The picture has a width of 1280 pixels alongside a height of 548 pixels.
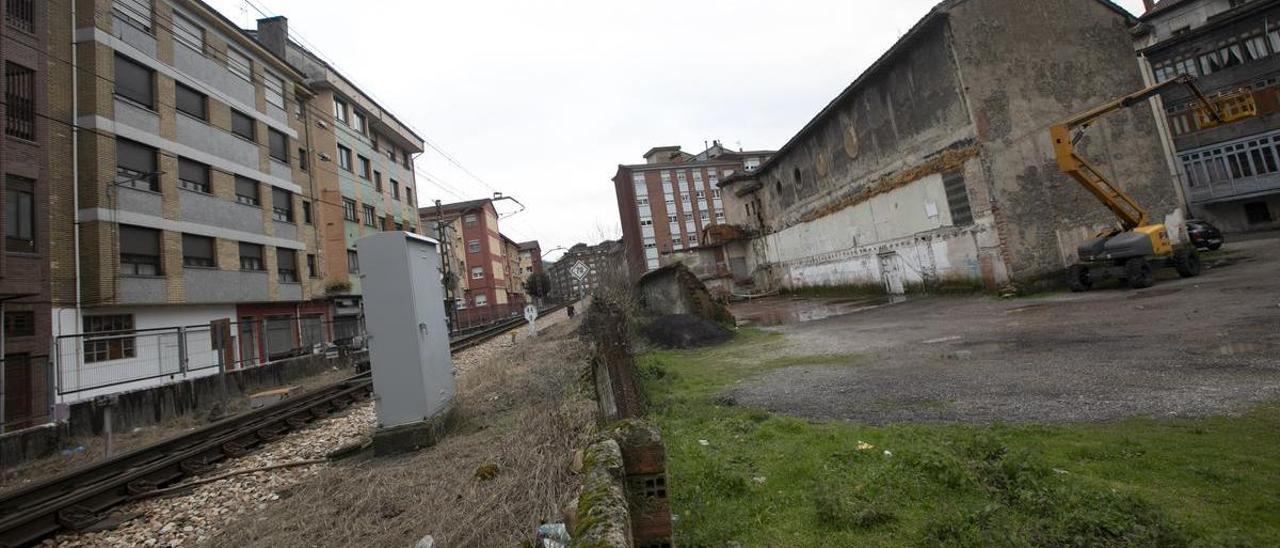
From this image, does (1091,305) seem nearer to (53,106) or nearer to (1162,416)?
(1162,416)

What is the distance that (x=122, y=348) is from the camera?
12.1 m

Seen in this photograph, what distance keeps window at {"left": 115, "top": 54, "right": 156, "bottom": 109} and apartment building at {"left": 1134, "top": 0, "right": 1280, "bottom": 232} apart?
3913 centimetres

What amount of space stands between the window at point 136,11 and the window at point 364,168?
1262cm

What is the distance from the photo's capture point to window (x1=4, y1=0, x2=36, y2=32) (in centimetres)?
1348

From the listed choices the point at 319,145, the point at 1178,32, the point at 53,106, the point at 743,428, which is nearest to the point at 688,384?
the point at 743,428

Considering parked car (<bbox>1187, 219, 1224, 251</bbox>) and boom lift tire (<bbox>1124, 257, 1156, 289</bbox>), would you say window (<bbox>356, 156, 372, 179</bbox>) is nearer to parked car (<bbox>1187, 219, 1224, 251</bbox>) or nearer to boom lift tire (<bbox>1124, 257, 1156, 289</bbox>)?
boom lift tire (<bbox>1124, 257, 1156, 289</bbox>)

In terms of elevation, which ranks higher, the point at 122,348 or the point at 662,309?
the point at 122,348

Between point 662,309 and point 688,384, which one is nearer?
point 688,384

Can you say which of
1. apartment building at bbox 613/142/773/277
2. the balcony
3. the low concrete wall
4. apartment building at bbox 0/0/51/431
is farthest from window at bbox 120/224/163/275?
apartment building at bbox 613/142/773/277

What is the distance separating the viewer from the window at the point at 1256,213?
23.7 m

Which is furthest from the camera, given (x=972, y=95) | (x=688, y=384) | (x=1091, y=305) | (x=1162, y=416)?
(x=972, y=95)

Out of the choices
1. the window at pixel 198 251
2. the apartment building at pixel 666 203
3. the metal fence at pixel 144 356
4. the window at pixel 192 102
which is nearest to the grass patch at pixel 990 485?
the metal fence at pixel 144 356

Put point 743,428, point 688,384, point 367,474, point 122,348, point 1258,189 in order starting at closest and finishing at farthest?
point 367,474 → point 743,428 → point 688,384 → point 122,348 → point 1258,189

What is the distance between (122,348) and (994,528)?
1724 centimetres
